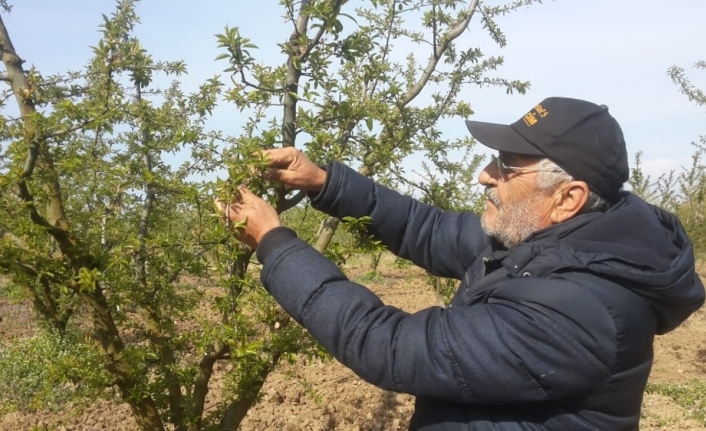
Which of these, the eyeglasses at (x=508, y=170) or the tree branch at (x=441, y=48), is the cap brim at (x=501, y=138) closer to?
the eyeglasses at (x=508, y=170)

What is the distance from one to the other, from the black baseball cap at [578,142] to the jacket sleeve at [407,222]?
0.70 metres

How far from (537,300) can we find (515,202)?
522 mm

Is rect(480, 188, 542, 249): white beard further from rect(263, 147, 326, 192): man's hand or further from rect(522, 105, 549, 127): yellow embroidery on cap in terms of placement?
rect(263, 147, 326, 192): man's hand

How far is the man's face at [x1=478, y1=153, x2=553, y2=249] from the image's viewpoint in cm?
217

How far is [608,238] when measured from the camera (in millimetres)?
1944

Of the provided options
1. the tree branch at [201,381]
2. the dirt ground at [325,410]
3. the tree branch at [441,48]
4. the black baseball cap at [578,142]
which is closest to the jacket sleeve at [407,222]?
the black baseball cap at [578,142]

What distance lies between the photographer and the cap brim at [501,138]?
215cm

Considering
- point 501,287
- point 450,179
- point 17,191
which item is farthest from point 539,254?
point 17,191

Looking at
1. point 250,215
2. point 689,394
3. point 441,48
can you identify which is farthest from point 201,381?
point 689,394

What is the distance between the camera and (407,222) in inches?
113

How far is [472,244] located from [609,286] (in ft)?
3.38

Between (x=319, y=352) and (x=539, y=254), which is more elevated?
(x=319, y=352)

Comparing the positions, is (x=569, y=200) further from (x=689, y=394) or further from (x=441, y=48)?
(x=689, y=394)

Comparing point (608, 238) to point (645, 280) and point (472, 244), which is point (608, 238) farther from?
point (472, 244)
